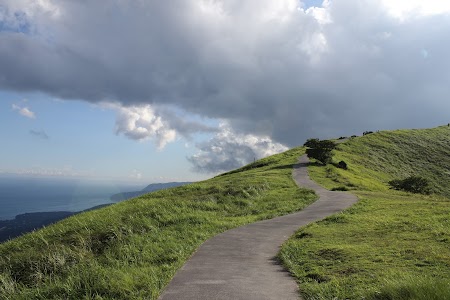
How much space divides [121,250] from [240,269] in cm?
525

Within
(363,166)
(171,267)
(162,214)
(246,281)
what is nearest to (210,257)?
(171,267)

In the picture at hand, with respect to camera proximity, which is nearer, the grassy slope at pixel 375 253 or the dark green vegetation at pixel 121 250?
the grassy slope at pixel 375 253

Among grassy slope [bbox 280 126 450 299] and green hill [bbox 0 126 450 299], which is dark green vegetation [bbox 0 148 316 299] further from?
grassy slope [bbox 280 126 450 299]

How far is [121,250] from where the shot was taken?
14.5 m

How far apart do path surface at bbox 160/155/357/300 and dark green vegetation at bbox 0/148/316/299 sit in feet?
1.81

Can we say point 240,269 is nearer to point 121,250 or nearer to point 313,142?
point 121,250

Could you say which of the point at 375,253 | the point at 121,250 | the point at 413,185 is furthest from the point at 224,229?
the point at 413,185

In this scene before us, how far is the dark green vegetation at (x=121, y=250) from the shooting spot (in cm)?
1023

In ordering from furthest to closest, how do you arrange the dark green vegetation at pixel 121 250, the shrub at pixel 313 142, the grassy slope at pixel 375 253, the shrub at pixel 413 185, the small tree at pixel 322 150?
the shrub at pixel 313 142 < the small tree at pixel 322 150 < the shrub at pixel 413 185 < the dark green vegetation at pixel 121 250 < the grassy slope at pixel 375 253

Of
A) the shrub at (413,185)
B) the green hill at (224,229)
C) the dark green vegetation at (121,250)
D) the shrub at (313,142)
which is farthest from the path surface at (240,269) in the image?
the shrub at (313,142)

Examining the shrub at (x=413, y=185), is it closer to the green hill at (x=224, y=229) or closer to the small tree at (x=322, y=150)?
the small tree at (x=322, y=150)

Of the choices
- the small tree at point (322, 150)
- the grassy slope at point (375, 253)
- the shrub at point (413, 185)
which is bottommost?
the grassy slope at point (375, 253)

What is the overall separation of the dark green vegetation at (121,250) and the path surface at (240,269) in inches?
21.7

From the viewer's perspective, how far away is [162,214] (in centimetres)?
2133
